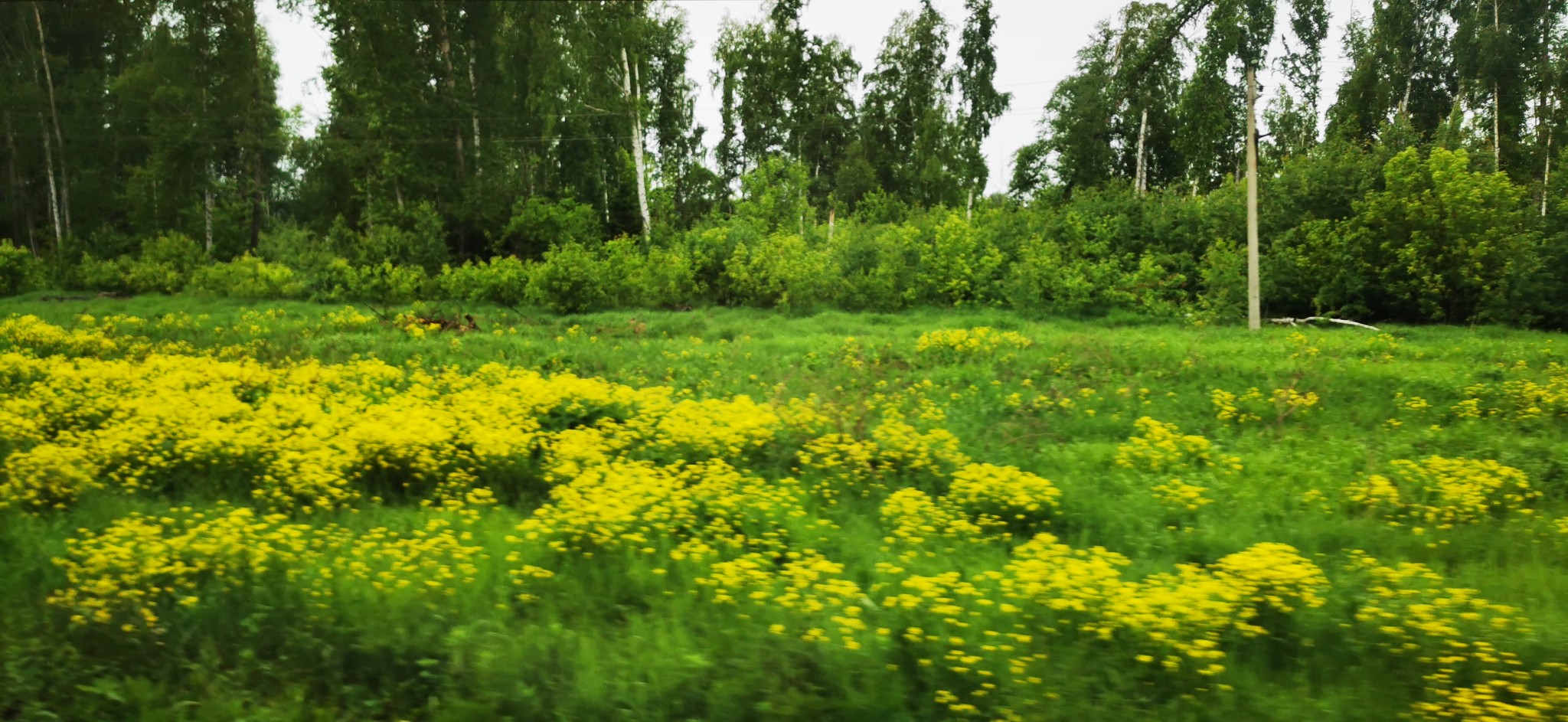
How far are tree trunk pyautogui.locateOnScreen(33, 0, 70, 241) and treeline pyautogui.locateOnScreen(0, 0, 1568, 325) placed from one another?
0.51 ft

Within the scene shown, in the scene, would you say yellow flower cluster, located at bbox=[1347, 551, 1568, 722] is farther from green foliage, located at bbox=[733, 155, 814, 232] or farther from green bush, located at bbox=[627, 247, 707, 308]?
green foliage, located at bbox=[733, 155, 814, 232]

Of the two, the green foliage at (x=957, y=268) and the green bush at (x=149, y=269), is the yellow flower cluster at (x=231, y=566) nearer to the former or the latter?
the green foliage at (x=957, y=268)

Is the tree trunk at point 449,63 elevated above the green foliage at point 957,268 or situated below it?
above

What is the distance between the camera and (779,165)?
31.0 metres

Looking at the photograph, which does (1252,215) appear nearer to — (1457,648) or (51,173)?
(1457,648)

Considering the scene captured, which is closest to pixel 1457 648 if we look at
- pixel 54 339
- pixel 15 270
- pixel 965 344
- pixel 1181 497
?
pixel 1181 497

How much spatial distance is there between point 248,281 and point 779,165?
1815cm

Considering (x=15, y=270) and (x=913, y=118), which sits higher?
(x=913, y=118)

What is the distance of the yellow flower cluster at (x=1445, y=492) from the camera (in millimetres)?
6184

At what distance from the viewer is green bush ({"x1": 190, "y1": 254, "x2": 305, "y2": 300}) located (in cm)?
2639

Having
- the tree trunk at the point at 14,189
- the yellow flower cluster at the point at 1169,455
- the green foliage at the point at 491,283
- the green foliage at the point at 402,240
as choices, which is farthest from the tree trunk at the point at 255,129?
the yellow flower cluster at the point at 1169,455

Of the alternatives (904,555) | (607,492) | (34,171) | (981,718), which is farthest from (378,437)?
(34,171)

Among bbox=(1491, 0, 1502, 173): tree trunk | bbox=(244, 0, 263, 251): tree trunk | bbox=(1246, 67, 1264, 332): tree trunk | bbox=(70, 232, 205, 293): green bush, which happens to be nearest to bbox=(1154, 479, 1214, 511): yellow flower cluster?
bbox=(1246, 67, 1264, 332): tree trunk

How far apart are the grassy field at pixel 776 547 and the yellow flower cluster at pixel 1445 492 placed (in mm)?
39
